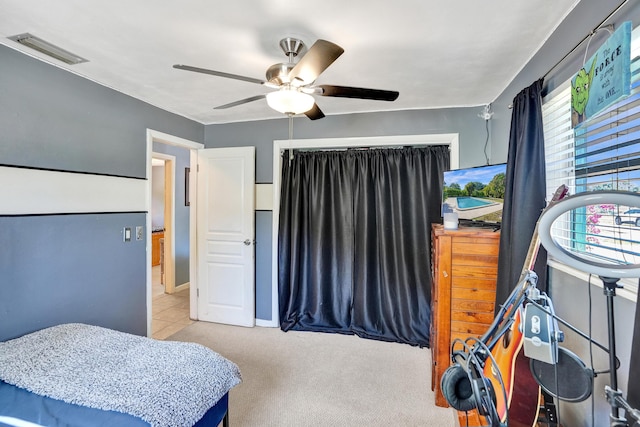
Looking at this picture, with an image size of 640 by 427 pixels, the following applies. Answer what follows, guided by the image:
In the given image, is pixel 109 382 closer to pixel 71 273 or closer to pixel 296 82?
pixel 71 273

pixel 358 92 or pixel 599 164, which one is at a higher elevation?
pixel 358 92

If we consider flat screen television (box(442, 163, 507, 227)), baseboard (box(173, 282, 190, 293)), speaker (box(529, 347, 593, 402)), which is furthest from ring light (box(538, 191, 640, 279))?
baseboard (box(173, 282, 190, 293))

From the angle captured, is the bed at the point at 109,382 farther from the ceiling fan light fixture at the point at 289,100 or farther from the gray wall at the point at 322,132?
the gray wall at the point at 322,132

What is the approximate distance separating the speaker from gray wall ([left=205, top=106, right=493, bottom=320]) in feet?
7.85

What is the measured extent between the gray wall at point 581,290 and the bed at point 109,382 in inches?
67.5

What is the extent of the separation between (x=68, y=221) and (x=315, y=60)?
2.17 metres

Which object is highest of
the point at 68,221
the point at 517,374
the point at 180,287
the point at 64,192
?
the point at 64,192

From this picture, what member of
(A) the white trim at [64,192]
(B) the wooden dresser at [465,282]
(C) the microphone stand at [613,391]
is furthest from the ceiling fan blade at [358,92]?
(A) the white trim at [64,192]

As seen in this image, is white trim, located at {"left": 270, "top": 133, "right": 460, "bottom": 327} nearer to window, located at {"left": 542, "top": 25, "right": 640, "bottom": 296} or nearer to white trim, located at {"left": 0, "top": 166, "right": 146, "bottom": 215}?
window, located at {"left": 542, "top": 25, "right": 640, "bottom": 296}

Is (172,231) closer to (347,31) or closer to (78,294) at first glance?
(78,294)

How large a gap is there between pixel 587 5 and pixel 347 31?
3.72ft

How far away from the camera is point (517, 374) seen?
1302 millimetres

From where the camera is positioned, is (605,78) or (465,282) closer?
(605,78)

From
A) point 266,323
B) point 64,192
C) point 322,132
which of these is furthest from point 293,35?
point 266,323
